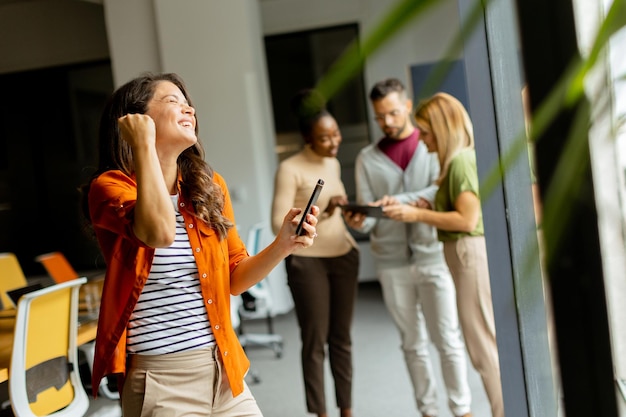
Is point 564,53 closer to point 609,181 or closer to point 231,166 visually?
point 609,181

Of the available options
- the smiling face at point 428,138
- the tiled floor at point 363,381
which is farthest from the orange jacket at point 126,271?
the tiled floor at point 363,381

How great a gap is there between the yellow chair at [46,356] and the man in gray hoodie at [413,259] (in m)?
1.38

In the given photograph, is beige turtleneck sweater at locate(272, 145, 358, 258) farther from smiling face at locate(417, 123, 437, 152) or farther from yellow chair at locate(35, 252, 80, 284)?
yellow chair at locate(35, 252, 80, 284)

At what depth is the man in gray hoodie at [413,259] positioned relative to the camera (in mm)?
3678

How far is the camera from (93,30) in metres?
9.20

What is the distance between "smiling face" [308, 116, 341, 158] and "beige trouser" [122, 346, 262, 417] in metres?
2.05

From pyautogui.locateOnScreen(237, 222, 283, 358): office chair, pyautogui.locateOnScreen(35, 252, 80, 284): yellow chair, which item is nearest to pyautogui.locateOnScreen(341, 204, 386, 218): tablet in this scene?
pyautogui.locateOnScreen(237, 222, 283, 358): office chair

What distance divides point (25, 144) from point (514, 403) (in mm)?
8469

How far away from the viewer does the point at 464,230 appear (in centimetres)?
334

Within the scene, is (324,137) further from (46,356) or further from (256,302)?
(256,302)

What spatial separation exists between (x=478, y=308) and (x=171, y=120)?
1843mm

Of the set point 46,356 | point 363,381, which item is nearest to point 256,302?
point 363,381

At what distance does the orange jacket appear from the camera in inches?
73.9

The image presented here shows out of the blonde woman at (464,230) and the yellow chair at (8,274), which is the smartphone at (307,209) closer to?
the blonde woman at (464,230)
